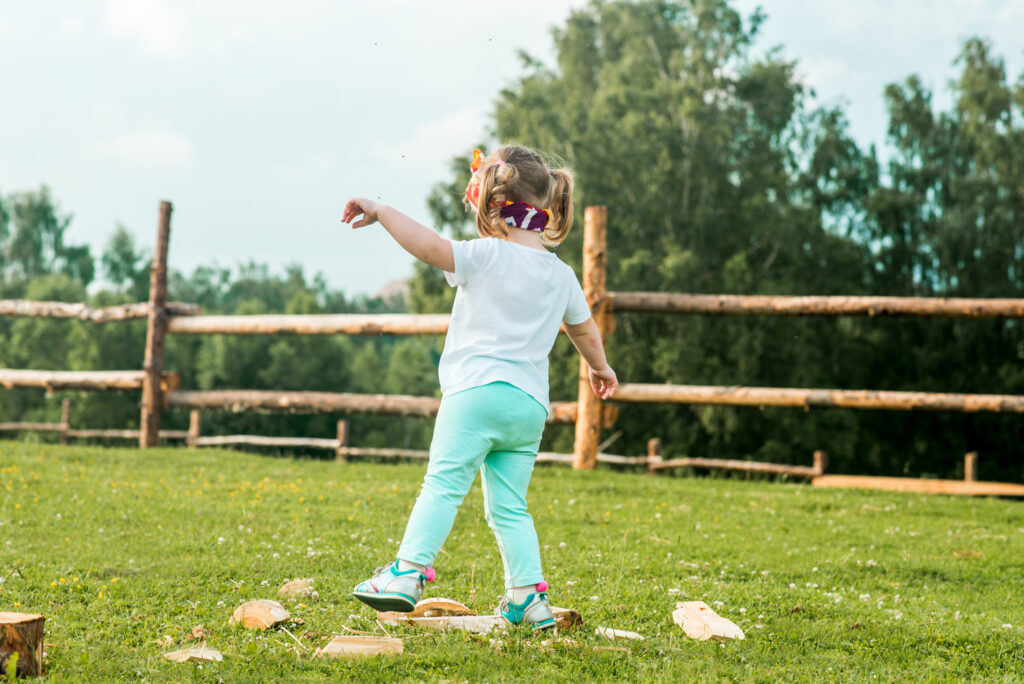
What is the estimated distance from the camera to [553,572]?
14.3 ft

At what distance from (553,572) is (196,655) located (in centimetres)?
200

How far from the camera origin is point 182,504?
6012 millimetres

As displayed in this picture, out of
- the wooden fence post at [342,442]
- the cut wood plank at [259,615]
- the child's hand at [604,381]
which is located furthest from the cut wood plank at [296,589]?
the wooden fence post at [342,442]

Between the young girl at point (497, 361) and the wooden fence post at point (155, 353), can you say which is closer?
the young girl at point (497, 361)

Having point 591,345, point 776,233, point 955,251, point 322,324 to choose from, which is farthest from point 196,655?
point 955,251

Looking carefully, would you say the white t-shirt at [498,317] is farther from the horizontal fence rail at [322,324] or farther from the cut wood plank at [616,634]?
the horizontal fence rail at [322,324]

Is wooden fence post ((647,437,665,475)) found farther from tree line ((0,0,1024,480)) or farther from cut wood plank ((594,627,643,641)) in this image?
cut wood plank ((594,627,643,641))

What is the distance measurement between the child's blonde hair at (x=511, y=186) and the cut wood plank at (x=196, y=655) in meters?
1.69

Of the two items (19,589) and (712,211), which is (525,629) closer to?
(19,589)

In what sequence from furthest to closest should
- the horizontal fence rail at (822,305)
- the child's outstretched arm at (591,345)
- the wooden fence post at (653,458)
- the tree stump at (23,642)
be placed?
the wooden fence post at (653,458), the horizontal fence rail at (822,305), the child's outstretched arm at (591,345), the tree stump at (23,642)

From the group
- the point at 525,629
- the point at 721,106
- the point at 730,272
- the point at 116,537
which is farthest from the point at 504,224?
the point at 721,106

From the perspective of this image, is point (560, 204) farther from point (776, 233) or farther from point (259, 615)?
point (776, 233)

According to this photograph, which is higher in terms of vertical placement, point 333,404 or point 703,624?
point 333,404

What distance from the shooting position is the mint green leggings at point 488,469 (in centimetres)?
294
